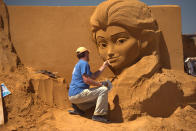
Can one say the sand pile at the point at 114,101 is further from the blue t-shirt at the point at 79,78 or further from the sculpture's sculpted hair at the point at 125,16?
the sculpture's sculpted hair at the point at 125,16

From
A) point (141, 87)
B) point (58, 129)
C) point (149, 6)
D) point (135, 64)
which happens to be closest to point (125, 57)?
point (135, 64)

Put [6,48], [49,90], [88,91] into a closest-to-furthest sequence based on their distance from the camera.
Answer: [88,91] < [49,90] < [6,48]

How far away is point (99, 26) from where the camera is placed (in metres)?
4.37

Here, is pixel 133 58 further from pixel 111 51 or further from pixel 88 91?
pixel 88 91

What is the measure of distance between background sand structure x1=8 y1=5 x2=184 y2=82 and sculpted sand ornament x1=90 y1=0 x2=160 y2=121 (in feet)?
1.45

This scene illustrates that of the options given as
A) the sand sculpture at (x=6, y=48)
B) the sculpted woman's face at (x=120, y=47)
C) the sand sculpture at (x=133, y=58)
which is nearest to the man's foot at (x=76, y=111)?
the sand sculpture at (x=133, y=58)

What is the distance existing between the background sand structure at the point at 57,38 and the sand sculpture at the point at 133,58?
314 millimetres

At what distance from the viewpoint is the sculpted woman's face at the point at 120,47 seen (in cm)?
421

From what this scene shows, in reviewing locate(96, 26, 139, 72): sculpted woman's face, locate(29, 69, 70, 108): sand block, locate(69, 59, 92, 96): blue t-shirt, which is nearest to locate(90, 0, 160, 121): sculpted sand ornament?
locate(96, 26, 139, 72): sculpted woman's face

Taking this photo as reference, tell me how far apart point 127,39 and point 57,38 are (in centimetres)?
147

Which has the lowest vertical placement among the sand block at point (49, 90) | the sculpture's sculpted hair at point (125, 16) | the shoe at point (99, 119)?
the shoe at point (99, 119)

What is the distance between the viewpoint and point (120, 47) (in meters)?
4.20

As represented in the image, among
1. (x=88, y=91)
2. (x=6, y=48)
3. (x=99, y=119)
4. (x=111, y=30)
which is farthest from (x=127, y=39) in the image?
(x=6, y=48)

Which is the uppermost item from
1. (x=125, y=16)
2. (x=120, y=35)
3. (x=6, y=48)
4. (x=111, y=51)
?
(x=125, y=16)
